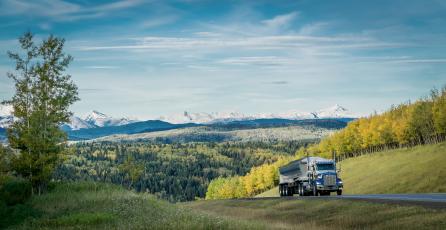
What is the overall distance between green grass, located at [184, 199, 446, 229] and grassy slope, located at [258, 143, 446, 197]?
32235 millimetres

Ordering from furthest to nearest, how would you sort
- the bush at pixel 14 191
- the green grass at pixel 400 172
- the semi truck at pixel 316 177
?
the green grass at pixel 400 172
the semi truck at pixel 316 177
the bush at pixel 14 191

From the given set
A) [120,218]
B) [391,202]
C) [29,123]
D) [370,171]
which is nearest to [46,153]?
[29,123]

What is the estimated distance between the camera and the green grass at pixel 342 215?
89.4 ft

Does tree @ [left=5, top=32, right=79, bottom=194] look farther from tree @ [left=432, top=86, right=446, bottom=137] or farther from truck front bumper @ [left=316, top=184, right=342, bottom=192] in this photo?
tree @ [left=432, top=86, right=446, bottom=137]

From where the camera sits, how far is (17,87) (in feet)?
161

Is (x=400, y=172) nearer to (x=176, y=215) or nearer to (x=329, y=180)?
(x=329, y=180)

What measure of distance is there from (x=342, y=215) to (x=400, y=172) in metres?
64.3

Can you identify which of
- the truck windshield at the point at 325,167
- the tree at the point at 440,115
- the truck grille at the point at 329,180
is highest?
the tree at the point at 440,115

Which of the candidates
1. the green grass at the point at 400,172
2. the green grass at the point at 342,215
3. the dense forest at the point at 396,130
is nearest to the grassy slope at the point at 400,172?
the green grass at the point at 400,172

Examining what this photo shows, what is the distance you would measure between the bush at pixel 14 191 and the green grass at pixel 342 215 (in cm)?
1925

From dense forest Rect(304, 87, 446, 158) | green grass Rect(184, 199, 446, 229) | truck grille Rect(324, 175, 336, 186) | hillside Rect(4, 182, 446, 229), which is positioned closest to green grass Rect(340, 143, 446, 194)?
dense forest Rect(304, 87, 446, 158)

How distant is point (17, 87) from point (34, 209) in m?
17.0

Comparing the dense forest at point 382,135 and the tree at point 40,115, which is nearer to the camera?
the tree at point 40,115

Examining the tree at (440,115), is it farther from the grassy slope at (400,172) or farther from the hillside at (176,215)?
the hillside at (176,215)
